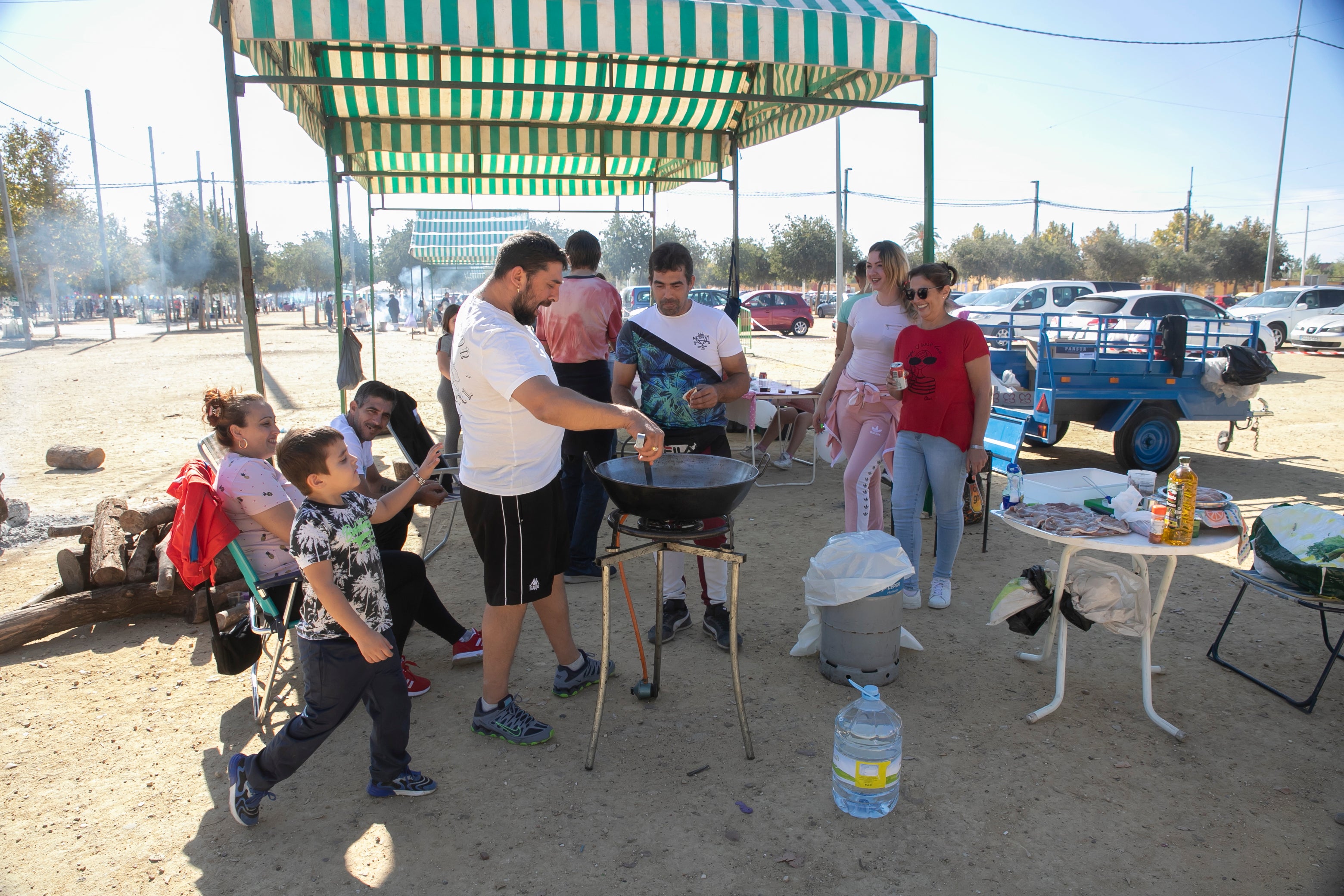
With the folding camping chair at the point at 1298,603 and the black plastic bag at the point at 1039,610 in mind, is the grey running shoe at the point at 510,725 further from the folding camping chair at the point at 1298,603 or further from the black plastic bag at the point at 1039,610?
the folding camping chair at the point at 1298,603

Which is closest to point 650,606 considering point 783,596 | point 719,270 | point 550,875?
point 783,596

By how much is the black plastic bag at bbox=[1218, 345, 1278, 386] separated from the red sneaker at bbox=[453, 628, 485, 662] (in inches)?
284

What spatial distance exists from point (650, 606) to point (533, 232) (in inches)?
89.4

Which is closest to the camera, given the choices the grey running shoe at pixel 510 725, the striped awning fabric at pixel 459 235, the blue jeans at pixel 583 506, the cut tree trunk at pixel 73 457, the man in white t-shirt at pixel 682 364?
the grey running shoe at pixel 510 725

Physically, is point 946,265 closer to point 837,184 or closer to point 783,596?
point 783,596

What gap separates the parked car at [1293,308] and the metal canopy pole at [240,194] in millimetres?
22882

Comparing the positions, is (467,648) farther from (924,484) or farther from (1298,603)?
(1298,603)

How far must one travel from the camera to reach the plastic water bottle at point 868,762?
2480 millimetres

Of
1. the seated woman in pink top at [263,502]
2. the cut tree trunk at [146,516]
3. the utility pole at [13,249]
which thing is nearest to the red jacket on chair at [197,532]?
the seated woman in pink top at [263,502]

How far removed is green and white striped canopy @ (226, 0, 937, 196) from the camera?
4426 mm

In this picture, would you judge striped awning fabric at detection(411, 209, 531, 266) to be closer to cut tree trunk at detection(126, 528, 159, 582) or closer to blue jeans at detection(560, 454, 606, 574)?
blue jeans at detection(560, 454, 606, 574)

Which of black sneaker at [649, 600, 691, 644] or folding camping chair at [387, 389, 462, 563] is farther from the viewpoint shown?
folding camping chair at [387, 389, 462, 563]

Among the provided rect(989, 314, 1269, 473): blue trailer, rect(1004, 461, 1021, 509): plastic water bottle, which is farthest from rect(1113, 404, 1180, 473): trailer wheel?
rect(1004, 461, 1021, 509): plastic water bottle

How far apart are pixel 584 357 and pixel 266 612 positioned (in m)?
2.15
